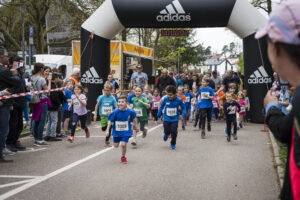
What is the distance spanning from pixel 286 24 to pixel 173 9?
14.2m

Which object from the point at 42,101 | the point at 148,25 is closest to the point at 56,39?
the point at 148,25

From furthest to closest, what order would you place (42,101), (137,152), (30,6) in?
(30,6) → (42,101) → (137,152)

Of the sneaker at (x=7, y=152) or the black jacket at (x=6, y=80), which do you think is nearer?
the black jacket at (x=6, y=80)

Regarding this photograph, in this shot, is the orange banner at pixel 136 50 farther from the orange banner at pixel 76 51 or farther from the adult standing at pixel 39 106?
the adult standing at pixel 39 106

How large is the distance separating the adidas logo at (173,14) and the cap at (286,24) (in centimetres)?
1404

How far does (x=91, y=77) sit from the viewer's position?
55.9 feet

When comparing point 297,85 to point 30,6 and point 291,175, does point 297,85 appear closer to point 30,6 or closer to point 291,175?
point 291,175

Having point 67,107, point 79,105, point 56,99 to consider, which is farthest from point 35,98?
point 67,107

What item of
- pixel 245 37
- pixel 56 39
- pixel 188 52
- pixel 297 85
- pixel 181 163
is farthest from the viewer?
pixel 188 52

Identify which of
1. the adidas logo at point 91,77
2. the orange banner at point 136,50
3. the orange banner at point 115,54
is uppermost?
the orange banner at point 136,50

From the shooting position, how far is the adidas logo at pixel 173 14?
15705 mm

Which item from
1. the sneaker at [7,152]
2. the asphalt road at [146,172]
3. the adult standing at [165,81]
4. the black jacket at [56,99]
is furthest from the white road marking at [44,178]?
the adult standing at [165,81]

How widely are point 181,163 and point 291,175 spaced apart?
6.98 meters

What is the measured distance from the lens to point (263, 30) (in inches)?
76.8
